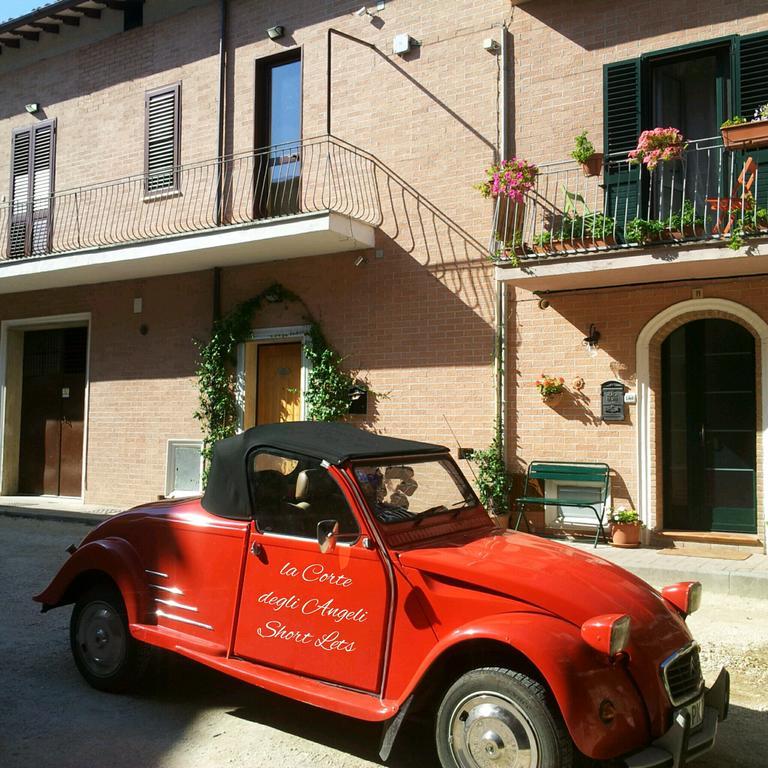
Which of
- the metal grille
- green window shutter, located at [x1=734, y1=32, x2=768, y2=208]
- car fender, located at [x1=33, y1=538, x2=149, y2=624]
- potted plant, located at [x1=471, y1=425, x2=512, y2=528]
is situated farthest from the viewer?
potted plant, located at [x1=471, y1=425, x2=512, y2=528]

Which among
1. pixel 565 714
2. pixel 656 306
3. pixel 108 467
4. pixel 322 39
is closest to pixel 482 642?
pixel 565 714

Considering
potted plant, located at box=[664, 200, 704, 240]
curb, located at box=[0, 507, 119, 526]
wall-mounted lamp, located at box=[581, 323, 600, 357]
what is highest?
potted plant, located at box=[664, 200, 704, 240]

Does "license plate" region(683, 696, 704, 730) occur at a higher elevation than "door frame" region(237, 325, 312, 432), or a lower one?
lower

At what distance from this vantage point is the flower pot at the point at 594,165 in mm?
9812

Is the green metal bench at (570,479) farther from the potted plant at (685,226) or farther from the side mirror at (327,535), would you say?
the side mirror at (327,535)

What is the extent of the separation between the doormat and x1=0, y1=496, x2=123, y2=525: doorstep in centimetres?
791

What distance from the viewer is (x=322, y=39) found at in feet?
39.8

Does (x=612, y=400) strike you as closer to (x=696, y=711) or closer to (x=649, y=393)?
(x=649, y=393)

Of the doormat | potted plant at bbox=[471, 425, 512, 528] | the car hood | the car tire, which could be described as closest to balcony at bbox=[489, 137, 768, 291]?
potted plant at bbox=[471, 425, 512, 528]

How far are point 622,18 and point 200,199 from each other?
22.5 ft

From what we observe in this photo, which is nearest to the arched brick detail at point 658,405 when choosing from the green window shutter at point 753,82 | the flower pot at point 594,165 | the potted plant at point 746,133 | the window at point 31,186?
the green window shutter at point 753,82

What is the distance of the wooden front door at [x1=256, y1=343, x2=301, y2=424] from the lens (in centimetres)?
1232

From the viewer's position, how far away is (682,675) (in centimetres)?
348

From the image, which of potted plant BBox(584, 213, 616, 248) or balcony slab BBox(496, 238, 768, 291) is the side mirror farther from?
potted plant BBox(584, 213, 616, 248)
